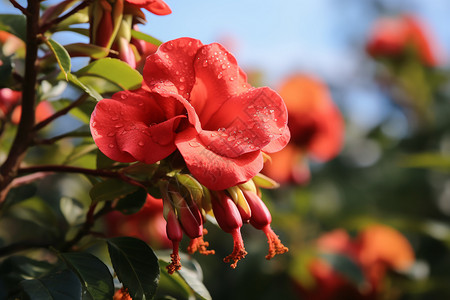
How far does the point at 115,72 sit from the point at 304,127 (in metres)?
1.59

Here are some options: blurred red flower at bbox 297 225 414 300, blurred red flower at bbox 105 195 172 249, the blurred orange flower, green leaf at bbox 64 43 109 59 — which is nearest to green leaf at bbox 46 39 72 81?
green leaf at bbox 64 43 109 59

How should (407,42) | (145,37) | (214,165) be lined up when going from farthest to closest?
(407,42) → (145,37) → (214,165)

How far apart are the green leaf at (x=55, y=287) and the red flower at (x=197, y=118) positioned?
18 cm

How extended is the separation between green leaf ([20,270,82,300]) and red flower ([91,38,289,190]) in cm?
18

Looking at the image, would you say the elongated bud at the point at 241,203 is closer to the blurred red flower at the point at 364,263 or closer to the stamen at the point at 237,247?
the stamen at the point at 237,247

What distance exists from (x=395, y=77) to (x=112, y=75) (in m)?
2.69

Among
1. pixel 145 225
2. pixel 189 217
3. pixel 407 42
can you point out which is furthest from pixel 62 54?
pixel 407 42

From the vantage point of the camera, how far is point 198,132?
1.89ft

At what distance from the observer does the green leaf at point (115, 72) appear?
2.27 ft

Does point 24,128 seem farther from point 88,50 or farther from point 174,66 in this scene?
point 174,66

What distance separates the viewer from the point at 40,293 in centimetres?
61

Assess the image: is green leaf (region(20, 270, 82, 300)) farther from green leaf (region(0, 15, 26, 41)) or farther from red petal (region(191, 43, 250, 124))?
green leaf (region(0, 15, 26, 41))

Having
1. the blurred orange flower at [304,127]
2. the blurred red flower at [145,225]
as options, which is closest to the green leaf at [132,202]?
the blurred red flower at [145,225]

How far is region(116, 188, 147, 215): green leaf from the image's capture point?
Result: 2.51 feet
